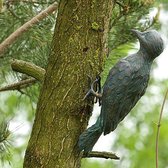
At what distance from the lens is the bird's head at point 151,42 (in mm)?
1140

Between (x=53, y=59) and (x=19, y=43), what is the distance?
24.3 inches

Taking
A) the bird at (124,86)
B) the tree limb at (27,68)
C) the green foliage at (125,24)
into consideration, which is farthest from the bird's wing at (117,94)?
the green foliage at (125,24)

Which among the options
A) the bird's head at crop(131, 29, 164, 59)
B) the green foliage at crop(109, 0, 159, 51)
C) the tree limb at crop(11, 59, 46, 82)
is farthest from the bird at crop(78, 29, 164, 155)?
the green foliage at crop(109, 0, 159, 51)

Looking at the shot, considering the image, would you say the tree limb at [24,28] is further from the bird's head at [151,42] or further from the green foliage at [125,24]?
the bird's head at [151,42]

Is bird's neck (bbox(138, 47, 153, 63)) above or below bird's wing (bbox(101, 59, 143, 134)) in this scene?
above

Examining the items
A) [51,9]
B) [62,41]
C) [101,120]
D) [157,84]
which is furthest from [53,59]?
[157,84]

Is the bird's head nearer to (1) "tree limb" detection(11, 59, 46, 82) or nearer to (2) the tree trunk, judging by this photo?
(2) the tree trunk

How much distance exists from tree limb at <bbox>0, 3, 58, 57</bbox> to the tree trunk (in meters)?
0.40

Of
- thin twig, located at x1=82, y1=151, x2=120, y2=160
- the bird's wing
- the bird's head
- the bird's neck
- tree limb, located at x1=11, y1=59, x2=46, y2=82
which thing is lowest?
thin twig, located at x1=82, y1=151, x2=120, y2=160

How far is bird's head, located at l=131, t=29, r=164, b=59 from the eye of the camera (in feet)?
3.74

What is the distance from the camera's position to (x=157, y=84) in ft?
19.9

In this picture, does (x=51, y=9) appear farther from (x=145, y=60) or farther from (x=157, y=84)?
(x=157, y=84)

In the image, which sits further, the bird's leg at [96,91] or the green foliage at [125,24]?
the green foliage at [125,24]

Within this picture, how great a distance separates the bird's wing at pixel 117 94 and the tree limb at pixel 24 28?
1.65 feet
